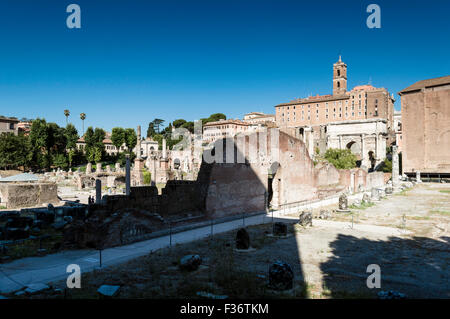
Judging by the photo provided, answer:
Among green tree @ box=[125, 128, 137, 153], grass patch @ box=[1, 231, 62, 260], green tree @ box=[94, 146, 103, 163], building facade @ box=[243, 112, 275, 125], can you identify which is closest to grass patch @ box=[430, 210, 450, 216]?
grass patch @ box=[1, 231, 62, 260]

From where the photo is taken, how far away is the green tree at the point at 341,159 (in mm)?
54281

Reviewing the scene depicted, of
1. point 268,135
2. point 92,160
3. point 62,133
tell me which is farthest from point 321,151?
point 268,135

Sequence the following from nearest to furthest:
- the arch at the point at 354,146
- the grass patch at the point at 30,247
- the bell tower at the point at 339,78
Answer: the grass patch at the point at 30,247 → the arch at the point at 354,146 → the bell tower at the point at 339,78

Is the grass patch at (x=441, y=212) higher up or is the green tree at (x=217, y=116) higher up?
the green tree at (x=217, y=116)

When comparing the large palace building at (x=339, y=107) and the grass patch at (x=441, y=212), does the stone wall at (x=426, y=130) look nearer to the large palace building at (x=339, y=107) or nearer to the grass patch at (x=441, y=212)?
the grass patch at (x=441, y=212)

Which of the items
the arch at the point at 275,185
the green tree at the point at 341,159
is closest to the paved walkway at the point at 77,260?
the arch at the point at 275,185

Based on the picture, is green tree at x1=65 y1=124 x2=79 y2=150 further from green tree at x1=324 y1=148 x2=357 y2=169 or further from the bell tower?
the bell tower

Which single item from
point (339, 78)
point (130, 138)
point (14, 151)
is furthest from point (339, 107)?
point (14, 151)

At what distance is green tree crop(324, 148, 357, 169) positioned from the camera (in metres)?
54.3

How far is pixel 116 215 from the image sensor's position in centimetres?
1199

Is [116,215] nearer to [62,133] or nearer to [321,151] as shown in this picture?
[62,133]

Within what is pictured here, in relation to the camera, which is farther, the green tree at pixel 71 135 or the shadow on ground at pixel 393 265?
the green tree at pixel 71 135

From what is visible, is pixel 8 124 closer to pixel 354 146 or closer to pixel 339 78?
pixel 354 146

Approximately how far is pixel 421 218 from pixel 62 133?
79082mm
